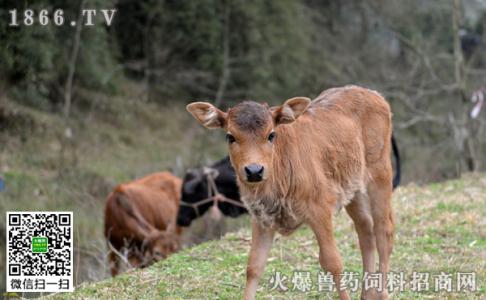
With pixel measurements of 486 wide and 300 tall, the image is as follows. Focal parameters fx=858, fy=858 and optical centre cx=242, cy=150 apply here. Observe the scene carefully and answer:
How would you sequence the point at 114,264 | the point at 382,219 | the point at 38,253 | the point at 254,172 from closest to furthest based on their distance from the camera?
the point at 254,172
the point at 382,219
the point at 38,253
the point at 114,264

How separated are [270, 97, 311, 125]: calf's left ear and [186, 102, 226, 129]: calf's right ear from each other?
41cm

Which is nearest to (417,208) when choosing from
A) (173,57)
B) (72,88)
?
(72,88)

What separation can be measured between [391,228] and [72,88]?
18.1 meters

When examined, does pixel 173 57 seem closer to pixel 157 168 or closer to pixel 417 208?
pixel 157 168

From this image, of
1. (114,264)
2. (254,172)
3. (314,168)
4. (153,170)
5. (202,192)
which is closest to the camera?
(254,172)

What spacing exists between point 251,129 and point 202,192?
9.64 m

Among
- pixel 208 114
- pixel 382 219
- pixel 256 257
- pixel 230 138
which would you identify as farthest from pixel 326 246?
pixel 208 114

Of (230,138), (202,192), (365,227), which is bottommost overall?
(365,227)

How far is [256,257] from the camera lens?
684 centimetres

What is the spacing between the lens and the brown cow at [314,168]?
6.55 meters

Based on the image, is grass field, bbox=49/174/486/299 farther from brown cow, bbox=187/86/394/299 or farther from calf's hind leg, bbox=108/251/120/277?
calf's hind leg, bbox=108/251/120/277

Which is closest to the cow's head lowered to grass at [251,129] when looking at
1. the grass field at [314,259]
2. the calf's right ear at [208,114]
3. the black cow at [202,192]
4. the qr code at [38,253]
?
the calf's right ear at [208,114]

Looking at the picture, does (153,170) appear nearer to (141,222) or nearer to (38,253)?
(141,222)

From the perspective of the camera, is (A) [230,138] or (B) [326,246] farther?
(B) [326,246]
